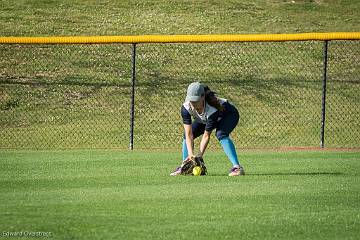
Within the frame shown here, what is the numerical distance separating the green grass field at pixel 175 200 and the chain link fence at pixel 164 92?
562cm

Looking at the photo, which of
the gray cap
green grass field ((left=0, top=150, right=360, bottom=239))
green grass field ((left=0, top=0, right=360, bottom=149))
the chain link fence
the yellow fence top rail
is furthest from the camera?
green grass field ((left=0, top=0, right=360, bottom=149))

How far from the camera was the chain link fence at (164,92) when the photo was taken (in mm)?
20953

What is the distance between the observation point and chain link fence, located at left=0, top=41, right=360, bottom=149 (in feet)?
68.7

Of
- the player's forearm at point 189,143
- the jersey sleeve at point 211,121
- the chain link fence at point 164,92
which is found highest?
the jersey sleeve at point 211,121

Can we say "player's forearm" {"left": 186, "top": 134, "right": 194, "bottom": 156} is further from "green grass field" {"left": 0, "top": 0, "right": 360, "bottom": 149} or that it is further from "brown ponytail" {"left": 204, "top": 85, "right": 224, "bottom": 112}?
"green grass field" {"left": 0, "top": 0, "right": 360, "bottom": 149}

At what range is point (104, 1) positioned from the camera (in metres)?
34.2

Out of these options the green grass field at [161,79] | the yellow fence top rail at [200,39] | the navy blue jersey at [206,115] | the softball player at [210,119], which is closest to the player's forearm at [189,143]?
the softball player at [210,119]

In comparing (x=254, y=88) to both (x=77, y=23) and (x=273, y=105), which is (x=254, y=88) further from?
(x=77, y=23)

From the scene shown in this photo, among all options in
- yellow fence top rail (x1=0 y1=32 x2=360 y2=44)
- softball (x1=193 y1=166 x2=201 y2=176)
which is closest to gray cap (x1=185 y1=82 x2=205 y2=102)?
softball (x1=193 y1=166 x2=201 y2=176)

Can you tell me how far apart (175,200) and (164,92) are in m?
14.1

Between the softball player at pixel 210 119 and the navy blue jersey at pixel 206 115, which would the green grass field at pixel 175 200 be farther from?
the navy blue jersey at pixel 206 115

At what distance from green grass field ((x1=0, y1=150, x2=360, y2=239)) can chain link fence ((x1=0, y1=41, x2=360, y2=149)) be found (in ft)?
18.4

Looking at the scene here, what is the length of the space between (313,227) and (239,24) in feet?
74.8

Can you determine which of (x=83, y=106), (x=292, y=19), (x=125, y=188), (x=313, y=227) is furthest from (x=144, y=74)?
(x=313, y=227)
